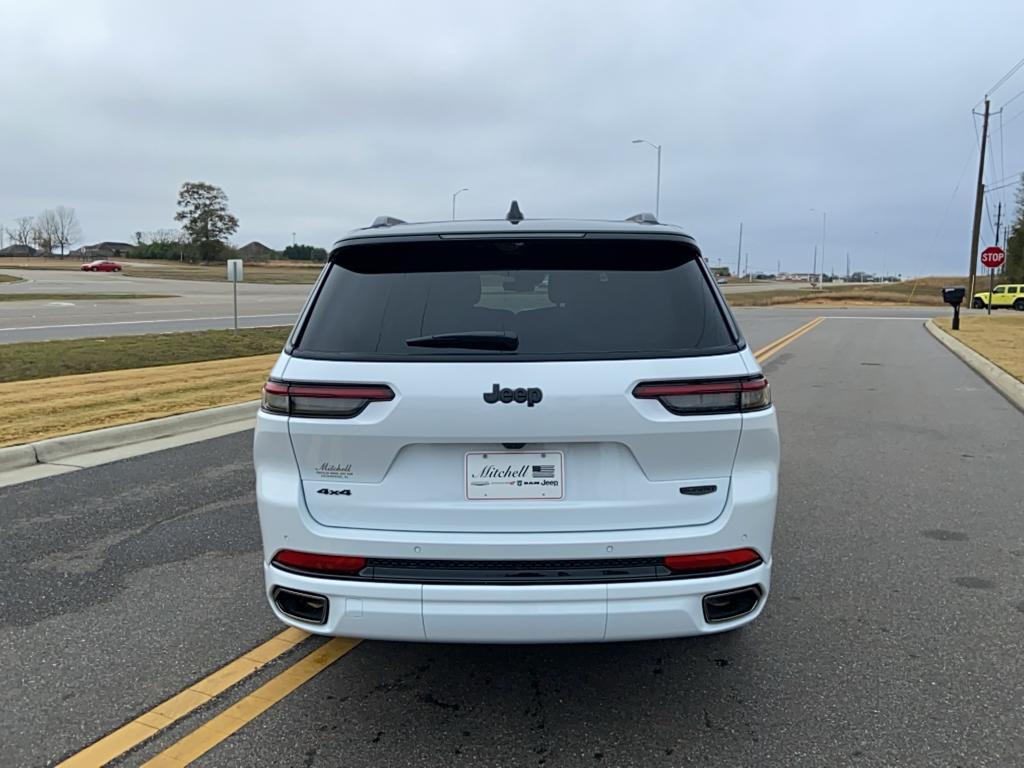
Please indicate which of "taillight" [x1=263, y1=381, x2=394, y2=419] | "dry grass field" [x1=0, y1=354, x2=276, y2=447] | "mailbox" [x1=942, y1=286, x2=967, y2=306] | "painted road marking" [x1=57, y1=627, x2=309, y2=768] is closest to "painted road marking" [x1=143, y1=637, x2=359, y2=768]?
"painted road marking" [x1=57, y1=627, x2=309, y2=768]

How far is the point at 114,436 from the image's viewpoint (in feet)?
25.7

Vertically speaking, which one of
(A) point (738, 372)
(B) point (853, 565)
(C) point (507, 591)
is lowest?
(B) point (853, 565)

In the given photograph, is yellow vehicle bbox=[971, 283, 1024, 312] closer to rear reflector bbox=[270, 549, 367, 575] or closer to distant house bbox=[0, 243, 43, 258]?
rear reflector bbox=[270, 549, 367, 575]

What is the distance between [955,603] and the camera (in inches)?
165

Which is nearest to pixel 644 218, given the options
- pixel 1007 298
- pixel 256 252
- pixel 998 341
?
pixel 998 341

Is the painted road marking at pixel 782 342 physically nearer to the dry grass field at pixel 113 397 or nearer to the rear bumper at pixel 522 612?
the dry grass field at pixel 113 397

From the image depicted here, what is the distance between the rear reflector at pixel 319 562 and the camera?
288 cm

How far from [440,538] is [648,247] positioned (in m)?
1.38

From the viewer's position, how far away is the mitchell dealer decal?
2900 mm

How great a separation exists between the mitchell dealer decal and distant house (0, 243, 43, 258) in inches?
5428

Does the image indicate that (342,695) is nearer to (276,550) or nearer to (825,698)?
(276,550)

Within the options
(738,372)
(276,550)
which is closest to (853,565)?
(738,372)

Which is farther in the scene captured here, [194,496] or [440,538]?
[194,496]

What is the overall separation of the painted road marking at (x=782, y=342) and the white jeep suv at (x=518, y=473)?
14315 millimetres
